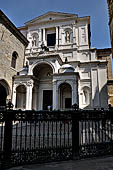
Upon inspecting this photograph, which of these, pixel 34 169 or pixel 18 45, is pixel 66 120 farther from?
pixel 18 45

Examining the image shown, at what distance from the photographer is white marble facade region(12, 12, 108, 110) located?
16.8 metres

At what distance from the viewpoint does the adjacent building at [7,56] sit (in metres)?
15.3

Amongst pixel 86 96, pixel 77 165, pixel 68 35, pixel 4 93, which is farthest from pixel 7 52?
pixel 77 165

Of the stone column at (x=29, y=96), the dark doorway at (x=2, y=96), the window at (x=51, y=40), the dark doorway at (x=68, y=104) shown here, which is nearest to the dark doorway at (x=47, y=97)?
the dark doorway at (x=68, y=104)

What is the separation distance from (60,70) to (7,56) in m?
6.79

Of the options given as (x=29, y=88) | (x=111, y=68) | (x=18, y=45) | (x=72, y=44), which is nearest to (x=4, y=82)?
(x=29, y=88)

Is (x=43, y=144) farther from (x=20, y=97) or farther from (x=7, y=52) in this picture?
(x=20, y=97)

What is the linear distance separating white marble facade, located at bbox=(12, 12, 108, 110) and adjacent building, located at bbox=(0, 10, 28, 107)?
0.98 meters

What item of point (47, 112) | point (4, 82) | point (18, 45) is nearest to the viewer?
point (47, 112)

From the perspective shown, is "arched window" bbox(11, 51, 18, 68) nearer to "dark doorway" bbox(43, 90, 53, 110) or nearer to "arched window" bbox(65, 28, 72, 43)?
"dark doorway" bbox(43, 90, 53, 110)

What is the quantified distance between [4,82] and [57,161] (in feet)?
45.4

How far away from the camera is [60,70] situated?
698 inches

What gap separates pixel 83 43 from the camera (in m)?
21.5

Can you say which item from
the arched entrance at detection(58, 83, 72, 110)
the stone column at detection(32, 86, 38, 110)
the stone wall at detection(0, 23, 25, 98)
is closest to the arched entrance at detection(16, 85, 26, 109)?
the stone column at detection(32, 86, 38, 110)
